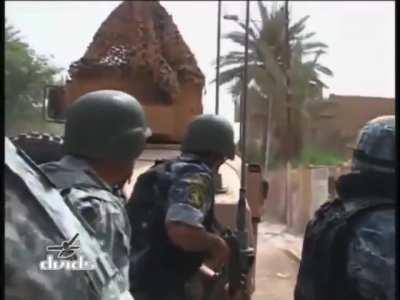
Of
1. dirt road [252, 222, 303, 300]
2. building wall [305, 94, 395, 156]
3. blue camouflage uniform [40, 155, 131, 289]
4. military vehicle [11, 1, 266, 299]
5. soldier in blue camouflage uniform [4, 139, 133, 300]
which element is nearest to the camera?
soldier in blue camouflage uniform [4, 139, 133, 300]

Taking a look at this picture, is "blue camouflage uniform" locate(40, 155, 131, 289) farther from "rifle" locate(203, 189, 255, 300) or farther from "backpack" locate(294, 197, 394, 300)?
"rifle" locate(203, 189, 255, 300)

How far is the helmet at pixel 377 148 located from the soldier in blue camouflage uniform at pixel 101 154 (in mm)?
626

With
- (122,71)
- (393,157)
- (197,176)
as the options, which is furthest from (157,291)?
(122,71)

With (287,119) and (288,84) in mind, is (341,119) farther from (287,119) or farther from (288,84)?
(288,84)

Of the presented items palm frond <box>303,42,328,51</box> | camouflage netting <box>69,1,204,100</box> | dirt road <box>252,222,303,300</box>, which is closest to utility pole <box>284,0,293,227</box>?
dirt road <box>252,222,303,300</box>

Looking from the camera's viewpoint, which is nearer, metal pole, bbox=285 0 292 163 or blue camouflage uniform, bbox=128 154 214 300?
blue camouflage uniform, bbox=128 154 214 300

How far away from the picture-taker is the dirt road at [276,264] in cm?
581

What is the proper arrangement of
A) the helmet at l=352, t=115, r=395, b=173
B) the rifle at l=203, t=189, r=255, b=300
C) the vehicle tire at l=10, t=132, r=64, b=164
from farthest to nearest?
the rifle at l=203, t=189, r=255, b=300
the vehicle tire at l=10, t=132, r=64, b=164
the helmet at l=352, t=115, r=395, b=173

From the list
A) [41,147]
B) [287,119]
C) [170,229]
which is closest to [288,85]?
[287,119]

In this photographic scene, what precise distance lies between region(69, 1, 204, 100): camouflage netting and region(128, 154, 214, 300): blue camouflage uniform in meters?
2.33

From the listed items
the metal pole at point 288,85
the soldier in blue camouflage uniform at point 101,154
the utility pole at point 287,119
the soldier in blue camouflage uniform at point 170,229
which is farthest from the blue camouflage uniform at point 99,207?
the metal pole at point 288,85

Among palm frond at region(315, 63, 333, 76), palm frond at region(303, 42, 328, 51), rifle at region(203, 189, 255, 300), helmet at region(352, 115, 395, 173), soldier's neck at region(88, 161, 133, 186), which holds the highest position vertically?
palm frond at region(303, 42, 328, 51)

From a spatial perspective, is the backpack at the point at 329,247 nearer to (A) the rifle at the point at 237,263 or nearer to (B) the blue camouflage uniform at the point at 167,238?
(B) the blue camouflage uniform at the point at 167,238

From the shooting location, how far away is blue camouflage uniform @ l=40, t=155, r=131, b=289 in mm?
1835
